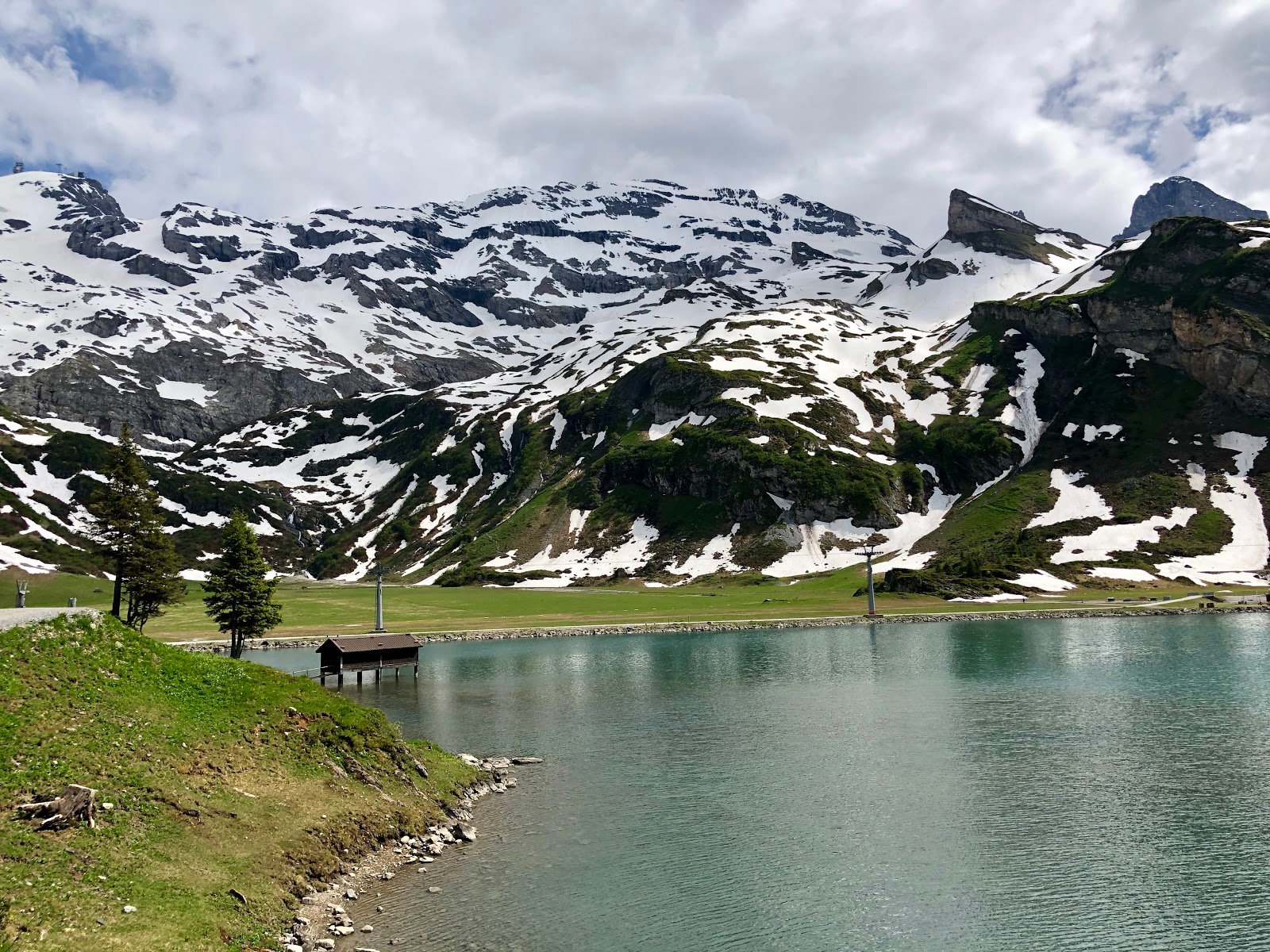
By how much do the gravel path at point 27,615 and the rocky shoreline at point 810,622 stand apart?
97.4 metres

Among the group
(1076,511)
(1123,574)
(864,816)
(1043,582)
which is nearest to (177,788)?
(864,816)

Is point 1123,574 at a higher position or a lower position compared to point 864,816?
higher

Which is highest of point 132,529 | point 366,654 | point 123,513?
point 123,513

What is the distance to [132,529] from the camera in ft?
227

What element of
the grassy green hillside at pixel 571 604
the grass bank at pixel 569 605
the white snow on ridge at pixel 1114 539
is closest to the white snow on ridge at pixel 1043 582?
the grassy green hillside at pixel 571 604

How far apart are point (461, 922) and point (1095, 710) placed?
4654 cm

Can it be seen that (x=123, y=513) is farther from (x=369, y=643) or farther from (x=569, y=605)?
(x=569, y=605)

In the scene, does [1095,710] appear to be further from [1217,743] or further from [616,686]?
[616,686]

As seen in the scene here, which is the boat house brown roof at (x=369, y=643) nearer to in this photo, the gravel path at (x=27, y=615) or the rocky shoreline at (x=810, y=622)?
the rocky shoreline at (x=810, y=622)

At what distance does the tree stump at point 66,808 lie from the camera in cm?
2207

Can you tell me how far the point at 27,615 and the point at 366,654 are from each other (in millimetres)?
56896

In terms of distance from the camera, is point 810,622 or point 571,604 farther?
point 571,604

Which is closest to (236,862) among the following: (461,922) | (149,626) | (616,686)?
(461,922)

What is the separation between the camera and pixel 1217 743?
46.0 meters
